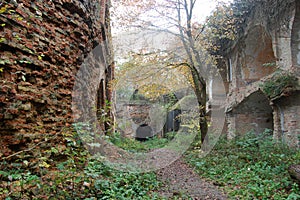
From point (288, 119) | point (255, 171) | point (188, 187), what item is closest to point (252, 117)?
point (288, 119)

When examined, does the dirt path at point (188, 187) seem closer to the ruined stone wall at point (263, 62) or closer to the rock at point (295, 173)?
the rock at point (295, 173)

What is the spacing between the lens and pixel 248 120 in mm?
10555

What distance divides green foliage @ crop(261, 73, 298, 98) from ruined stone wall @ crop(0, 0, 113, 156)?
20.7 ft

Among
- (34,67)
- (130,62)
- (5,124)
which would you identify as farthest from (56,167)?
(130,62)

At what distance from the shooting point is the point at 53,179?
282cm

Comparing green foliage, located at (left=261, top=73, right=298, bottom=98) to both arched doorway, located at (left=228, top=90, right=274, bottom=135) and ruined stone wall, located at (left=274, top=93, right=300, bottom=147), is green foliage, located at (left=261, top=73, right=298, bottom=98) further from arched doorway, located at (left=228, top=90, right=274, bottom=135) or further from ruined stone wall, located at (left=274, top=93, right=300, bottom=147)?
arched doorway, located at (left=228, top=90, right=274, bottom=135)

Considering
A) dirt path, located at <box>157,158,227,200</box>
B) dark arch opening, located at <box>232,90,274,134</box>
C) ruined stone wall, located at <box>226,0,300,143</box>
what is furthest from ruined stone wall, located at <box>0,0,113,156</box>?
dark arch opening, located at <box>232,90,274,134</box>

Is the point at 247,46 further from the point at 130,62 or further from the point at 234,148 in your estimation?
the point at 130,62

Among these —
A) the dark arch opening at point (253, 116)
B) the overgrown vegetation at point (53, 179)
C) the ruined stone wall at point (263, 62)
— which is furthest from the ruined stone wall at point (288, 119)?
the overgrown vegetation at point (53, 179)

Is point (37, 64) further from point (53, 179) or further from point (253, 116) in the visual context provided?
point (253, 116)

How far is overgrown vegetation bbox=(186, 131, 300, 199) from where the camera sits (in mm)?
4062

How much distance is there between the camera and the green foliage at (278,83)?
6.58 metres

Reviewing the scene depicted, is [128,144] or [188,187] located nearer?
[188,187]

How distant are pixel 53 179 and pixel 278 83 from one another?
7316mm
